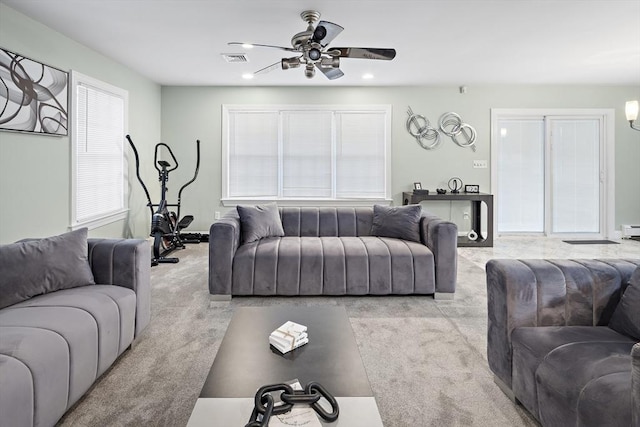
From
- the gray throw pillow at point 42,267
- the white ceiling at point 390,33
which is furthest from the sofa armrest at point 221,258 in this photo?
the white ceiling at point 390,33

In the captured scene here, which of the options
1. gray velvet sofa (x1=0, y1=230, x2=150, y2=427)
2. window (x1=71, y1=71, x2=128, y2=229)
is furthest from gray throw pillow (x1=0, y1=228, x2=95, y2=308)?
window (x1=71, y1=71, x2=128, y2=229)

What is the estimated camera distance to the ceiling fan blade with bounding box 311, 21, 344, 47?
2.79 m

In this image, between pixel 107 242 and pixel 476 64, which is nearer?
pixel 107 242

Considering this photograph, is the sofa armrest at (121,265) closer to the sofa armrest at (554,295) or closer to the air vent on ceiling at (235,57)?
the sofa armrest at (554,295)

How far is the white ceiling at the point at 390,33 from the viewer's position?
3.27 m

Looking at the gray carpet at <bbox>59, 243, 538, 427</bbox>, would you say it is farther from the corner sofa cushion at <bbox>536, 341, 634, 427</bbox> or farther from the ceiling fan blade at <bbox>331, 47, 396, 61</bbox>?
the ceiling fan blade at <bbox>331, 47, 396, 61</bbox>

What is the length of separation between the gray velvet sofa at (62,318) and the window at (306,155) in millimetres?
3942

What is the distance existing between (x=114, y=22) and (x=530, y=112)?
237 inches

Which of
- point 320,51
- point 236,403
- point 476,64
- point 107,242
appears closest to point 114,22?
point 320,51

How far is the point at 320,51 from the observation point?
3.20m

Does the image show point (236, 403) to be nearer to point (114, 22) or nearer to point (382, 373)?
point (382, 373)

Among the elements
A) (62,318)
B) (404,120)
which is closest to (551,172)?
(404,120)

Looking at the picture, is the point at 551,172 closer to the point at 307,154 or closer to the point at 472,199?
the point at 472,199

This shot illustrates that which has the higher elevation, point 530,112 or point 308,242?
point 530,112
